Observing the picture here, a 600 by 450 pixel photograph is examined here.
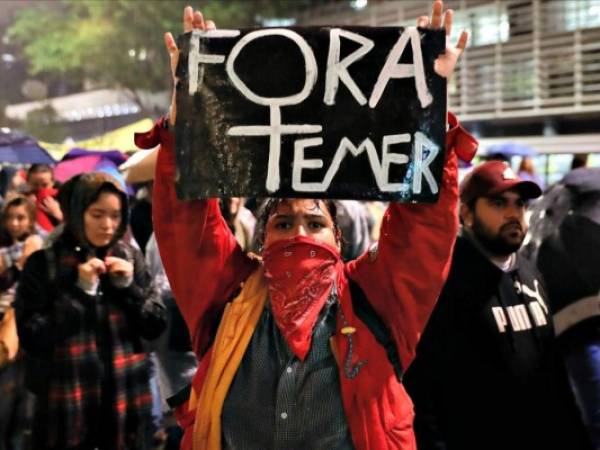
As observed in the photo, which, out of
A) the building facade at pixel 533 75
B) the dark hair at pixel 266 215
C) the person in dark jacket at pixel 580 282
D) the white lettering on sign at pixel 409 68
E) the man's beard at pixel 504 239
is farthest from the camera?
the building facade at pixel 533 75

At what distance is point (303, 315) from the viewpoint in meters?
1.78

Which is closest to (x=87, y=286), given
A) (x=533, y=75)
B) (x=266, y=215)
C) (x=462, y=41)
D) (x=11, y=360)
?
(x=11, y=360)

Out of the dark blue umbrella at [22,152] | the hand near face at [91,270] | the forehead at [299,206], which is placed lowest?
the hand near face at [91,270]

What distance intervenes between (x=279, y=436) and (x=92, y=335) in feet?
4.54

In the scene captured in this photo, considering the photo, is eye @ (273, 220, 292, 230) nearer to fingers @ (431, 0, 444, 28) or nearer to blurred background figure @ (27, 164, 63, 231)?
fingers @ (431, 0, 444, 28)

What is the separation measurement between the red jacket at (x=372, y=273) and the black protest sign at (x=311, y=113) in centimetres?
8

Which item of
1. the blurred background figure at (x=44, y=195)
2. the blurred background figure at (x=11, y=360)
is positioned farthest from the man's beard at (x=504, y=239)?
the blurred background figure at (x=44, y=195)

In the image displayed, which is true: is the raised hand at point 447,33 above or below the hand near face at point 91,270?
above

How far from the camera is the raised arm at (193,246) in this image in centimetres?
181

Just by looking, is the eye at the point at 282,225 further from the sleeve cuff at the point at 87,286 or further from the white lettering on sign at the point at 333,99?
the sleeve cuff at the point at 87,286

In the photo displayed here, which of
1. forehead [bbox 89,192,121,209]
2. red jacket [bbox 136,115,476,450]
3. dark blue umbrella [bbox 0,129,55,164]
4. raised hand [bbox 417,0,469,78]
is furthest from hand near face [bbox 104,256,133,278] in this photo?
dark blue umbrella [bbox 0,129,55,164]

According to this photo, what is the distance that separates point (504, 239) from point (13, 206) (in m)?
2.94

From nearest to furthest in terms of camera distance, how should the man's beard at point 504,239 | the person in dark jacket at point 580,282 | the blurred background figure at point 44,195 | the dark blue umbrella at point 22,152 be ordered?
1. the person in dark jacket at point 580,282
2. the man's beard at point 504,239
3. the blurred background figure at point 44,195
4. the dark blue umbrella at point 22,152

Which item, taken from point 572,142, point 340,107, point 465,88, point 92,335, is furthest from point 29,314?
point 465,88
